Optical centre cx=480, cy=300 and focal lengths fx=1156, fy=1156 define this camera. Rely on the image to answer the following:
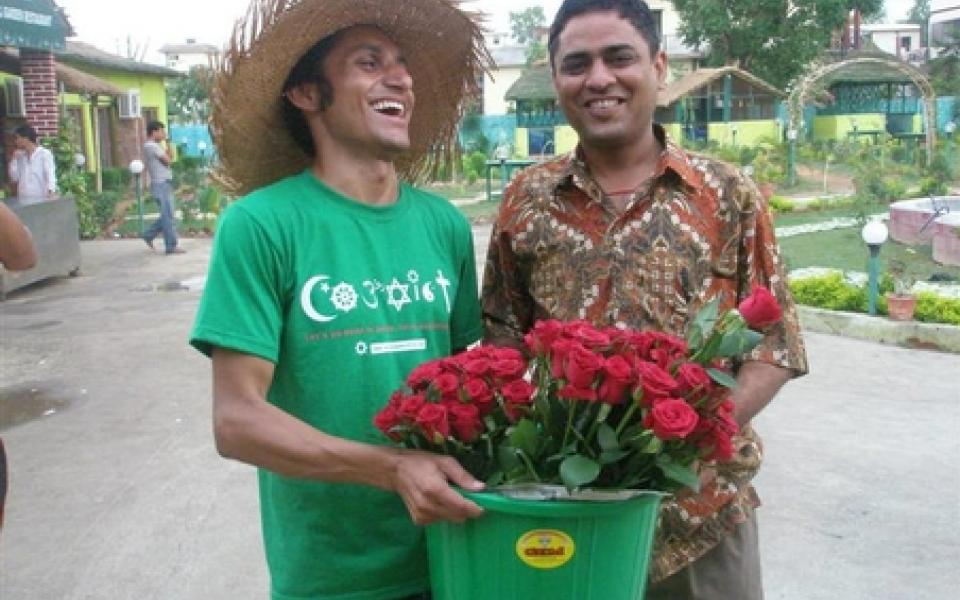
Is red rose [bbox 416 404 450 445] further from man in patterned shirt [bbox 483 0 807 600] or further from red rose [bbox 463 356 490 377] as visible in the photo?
man in patterned shirt [bbox 483 0 807 600]

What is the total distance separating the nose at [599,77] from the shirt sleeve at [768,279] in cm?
35

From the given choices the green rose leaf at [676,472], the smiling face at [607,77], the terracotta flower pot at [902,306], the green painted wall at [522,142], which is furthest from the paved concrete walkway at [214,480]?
the green painted wall at [522,142]

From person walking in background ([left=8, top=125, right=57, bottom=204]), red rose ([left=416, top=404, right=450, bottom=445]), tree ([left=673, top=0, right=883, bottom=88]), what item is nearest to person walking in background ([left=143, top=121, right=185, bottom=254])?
person walking in background ([left=8, top=125, right=57, bottom=204])

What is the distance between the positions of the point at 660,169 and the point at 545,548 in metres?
0.97

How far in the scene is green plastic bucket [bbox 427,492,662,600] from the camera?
1669 millimetres

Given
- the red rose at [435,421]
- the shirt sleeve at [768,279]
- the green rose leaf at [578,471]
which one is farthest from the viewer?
the shirt sleeve at [768,279]

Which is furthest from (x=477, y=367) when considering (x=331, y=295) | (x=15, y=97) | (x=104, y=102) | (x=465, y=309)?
(x=104, y=102)

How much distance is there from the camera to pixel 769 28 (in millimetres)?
37688

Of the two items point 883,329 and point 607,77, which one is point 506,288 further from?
point 883,329

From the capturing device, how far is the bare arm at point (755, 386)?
2.22 meters

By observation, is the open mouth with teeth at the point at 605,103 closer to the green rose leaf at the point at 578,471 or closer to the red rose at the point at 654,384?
the red rose at the point at 654,384

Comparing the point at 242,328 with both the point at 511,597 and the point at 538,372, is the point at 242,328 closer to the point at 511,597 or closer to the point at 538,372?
the point at 538,372

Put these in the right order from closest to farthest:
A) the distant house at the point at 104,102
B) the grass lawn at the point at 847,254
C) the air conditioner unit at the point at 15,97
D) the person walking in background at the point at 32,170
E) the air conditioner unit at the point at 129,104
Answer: the grass lawn at the point at 847,254 → the person walking in background at the point at 32,170 → the air conditioner unit at the point at 15,97 → the distant house at the point at 104,102 → the air conditioner unit at the point at 129,104

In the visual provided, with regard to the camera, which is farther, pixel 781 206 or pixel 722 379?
pixel 781 206
